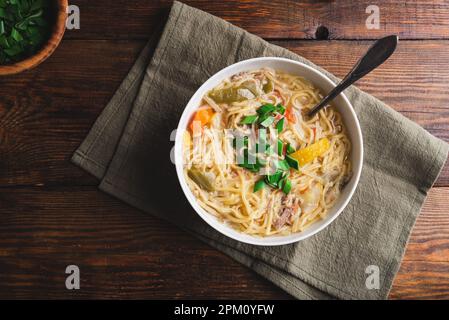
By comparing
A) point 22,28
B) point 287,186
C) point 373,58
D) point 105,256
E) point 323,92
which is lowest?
point 105,256

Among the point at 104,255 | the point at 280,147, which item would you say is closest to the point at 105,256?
the point at 104,255

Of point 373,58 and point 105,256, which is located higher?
point 373,58

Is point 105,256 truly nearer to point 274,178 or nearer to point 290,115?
point 274,178

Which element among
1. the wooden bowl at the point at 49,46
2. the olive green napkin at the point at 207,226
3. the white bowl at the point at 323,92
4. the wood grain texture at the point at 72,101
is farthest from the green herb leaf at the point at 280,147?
the wooden bowl at the point at 49,46

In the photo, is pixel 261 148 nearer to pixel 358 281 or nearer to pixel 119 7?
pixel 358 281

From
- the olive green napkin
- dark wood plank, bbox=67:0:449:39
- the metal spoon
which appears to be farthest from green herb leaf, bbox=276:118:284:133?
dark wood plank, bbox=67:0:449:39

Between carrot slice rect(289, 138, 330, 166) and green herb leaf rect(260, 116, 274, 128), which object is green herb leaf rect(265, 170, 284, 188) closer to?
carrot slice rect(289, 138, 330, 166)
